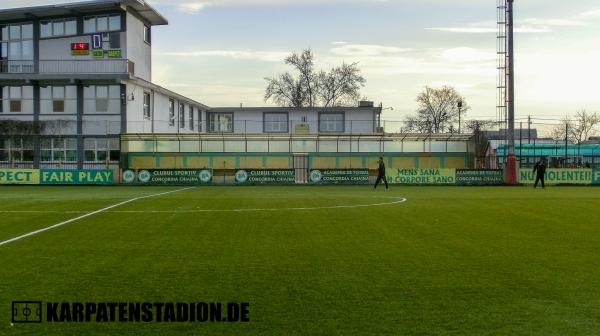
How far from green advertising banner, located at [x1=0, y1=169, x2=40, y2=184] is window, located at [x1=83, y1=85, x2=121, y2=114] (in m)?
8.87

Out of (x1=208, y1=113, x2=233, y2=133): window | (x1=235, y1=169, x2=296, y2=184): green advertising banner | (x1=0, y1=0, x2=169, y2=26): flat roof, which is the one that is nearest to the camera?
(x1=235, y1=169, x2=296, y2=184): green advertising banner

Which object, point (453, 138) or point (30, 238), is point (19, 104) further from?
point (30, 238)

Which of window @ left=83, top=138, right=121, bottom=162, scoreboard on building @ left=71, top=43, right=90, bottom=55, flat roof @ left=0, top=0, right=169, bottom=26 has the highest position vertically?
flat roof @ left=0, top=0, right=169, bottom=26

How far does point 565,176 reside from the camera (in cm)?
4666

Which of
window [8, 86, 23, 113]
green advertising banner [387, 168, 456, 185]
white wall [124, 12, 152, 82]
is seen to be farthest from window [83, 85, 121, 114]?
green advertising banner [387, 168, 456, 185]

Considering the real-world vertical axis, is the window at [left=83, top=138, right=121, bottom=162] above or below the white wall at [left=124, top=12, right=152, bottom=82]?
below

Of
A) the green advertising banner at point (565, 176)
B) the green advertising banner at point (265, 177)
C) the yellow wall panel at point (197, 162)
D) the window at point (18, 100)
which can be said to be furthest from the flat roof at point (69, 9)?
the green advertising banner at point (565, 176)

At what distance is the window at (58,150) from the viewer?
5344 cm

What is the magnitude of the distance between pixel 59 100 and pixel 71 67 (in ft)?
9.16

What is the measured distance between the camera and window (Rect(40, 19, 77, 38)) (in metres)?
54.1

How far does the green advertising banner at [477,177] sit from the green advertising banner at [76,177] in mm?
23729

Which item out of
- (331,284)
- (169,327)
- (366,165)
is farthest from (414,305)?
(366,165)

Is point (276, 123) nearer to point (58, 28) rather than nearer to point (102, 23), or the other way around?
point (102, 23)

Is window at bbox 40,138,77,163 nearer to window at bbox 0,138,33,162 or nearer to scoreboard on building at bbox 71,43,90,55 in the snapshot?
window at bbox 0,138,33,162
